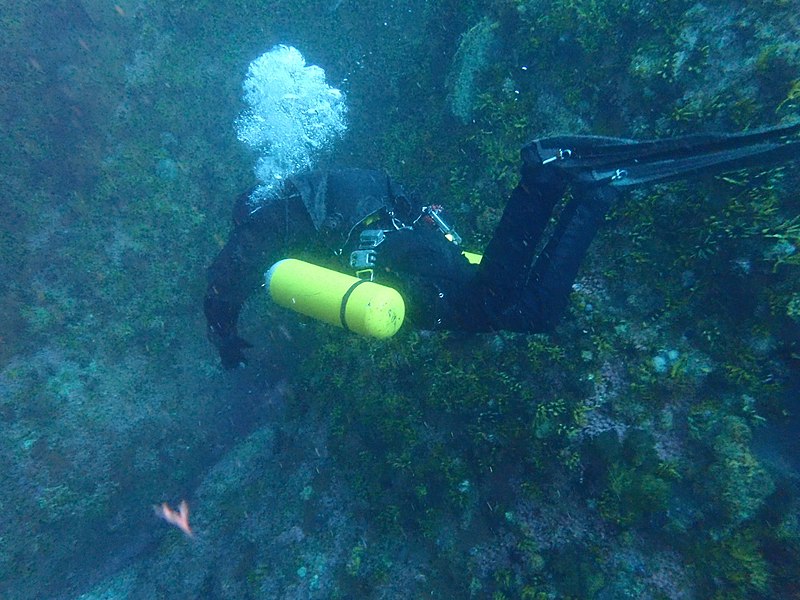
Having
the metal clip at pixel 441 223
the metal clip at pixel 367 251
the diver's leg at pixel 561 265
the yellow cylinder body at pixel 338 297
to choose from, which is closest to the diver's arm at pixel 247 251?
the yellow cylinder body at pixel 338 297

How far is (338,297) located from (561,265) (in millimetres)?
2382

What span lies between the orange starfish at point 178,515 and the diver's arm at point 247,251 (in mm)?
4587

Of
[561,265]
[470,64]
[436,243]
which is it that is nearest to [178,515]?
[436,243]

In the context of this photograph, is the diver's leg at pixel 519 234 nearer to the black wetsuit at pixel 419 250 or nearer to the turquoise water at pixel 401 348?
the black wetsuit at pixel 419 250

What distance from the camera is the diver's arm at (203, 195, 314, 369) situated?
5059 mm

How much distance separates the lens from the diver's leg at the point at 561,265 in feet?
15.0

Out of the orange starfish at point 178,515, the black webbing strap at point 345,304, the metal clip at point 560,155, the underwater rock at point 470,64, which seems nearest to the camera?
the black webbing strap at point 345,304

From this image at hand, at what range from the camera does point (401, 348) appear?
7047 millimetres

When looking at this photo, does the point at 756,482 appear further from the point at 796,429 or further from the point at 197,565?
the point at 197,565

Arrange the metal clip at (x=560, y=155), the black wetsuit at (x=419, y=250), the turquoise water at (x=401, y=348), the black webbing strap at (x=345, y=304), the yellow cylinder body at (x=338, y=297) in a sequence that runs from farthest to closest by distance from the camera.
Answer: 1. the turquoise water at (x=401, y=348)
2. the black wetsuit at (x=419, y=250)
3. the metal clip at (x=560, y=155)
4. the black webbing strap at (x=345, y=304)
5. the yellow cylinder body at (x=338, y=297)

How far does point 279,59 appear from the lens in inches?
351

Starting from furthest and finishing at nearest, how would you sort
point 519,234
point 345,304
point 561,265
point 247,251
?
point 247,251 → point 561,265 → point 519,234 → point 345,304

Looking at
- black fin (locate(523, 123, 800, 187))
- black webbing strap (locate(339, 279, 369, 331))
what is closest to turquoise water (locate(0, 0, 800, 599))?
black fin (locate(523, 123, 800, 187))

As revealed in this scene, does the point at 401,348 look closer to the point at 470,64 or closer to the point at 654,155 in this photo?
the point at 654,155
